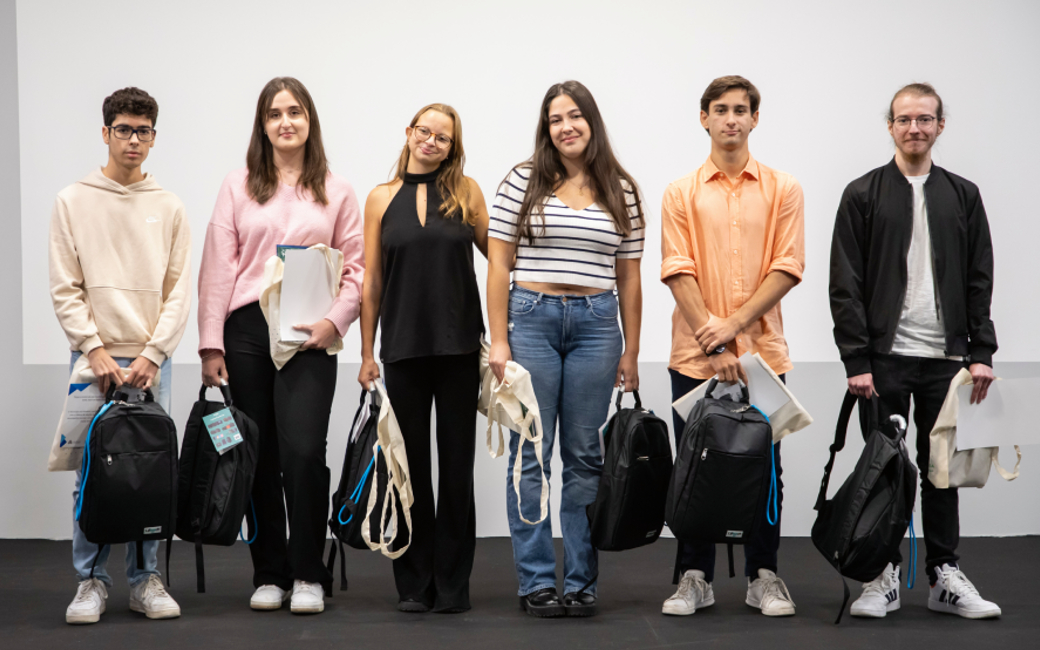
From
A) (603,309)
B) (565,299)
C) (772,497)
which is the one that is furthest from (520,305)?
(772,497)

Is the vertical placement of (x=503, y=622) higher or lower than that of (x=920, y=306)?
lower

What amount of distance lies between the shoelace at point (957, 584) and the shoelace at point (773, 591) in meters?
0.48

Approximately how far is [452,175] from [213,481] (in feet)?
3.83

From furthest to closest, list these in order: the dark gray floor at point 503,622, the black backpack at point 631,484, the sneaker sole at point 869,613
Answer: the sneaker sole at point 869,613
the black backpack at point 631,484
the dark gray floor at point 503,622

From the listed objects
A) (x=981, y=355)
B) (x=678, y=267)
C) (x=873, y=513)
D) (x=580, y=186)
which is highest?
(x=580, y=186)

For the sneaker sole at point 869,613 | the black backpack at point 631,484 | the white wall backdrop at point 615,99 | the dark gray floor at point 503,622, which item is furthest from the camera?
the white wall backdrop at point 615,99

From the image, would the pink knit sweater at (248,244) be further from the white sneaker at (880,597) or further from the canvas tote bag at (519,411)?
the white sneaker at (880,597)

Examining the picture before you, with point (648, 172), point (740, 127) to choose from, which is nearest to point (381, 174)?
point (648, 172)

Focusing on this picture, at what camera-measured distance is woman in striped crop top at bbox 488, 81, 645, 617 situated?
2490 mm

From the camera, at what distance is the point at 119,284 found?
2578mm

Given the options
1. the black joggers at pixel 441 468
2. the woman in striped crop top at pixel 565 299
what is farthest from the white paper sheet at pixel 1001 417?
the black joggers at pixel 441 468

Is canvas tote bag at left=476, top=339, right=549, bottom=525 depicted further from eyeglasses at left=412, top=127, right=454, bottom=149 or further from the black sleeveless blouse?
eyeglasses at left=412, top=127, right=454, bottom=149

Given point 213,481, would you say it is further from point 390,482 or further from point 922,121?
point 922,121

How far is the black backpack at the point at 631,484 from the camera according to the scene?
96.2 inches
